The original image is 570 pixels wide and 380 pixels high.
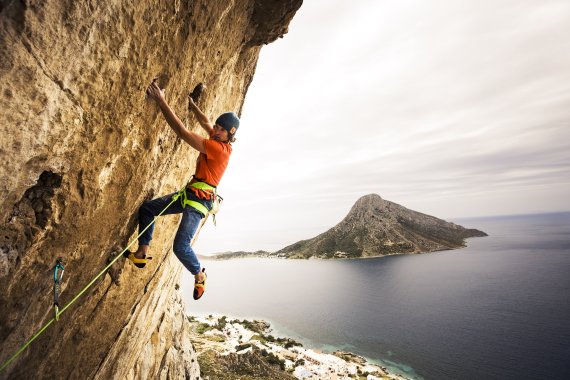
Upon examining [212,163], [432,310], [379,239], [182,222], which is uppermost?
[379,239]

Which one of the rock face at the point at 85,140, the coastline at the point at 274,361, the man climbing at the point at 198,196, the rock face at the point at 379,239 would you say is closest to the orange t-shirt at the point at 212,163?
the man climbing at the point at 198,196

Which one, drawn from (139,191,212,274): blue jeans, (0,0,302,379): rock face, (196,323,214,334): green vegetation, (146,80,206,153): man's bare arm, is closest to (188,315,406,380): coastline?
(196,323,214,334): green vegetation

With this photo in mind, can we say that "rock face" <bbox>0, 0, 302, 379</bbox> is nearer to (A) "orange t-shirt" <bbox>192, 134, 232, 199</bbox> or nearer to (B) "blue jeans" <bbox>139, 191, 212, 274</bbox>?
(B) "blue jeans" <bbox>139, 191, 212, 274</bbox>

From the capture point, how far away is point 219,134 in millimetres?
5086

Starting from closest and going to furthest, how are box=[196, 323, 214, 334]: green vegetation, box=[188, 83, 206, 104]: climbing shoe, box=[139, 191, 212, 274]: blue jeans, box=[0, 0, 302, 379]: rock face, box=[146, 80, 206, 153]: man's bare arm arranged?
box=[0, 0, 302, 379]: rock face → box=[146, 80, 206, 153]: man's bare arm → box=[139, 191, 212, 274]: blue jeans → box=[188, 83, 206, 104]: climbing shoe → box=[196, 323, 214, 334]: green vegetation

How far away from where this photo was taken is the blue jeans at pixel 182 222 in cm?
514

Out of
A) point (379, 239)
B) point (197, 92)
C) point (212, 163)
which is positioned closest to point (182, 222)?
point (212, 163)

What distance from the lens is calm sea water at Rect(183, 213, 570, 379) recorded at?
1954 inches

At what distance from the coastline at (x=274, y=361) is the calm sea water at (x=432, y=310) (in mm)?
7289

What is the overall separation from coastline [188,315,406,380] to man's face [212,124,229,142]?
3982 cm

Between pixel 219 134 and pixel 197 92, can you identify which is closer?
pixel 219 134

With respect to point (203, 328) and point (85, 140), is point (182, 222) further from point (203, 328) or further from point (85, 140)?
point (203, 328)

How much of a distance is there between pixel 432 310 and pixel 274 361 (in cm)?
5209

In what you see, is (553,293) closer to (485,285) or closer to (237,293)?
(485,285)
